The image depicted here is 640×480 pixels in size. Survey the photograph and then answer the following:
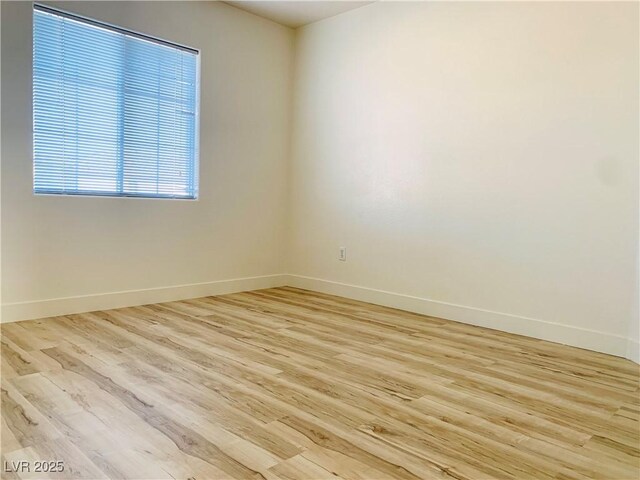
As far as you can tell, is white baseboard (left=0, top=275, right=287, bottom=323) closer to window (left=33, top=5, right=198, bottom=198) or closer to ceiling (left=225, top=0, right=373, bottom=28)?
window (left=33, top=5, right=198, bottom=198)


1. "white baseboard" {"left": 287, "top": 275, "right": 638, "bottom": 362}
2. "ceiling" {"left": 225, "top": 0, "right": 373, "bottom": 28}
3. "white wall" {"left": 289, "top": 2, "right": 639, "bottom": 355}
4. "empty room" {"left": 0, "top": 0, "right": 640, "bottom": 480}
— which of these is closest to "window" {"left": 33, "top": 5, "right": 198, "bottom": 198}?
"empty room" {"left": 0, "top": 0, "right": 640, "bottom": 480}

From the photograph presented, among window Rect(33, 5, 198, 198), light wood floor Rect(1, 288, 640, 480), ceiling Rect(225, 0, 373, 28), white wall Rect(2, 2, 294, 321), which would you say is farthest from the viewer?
ceiling Rect(225, 0, 373, 28)

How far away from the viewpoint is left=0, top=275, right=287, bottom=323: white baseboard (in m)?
3.08

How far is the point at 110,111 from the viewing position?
135 inches

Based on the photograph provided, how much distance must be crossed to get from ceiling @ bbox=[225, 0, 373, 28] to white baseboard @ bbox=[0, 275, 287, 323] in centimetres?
247

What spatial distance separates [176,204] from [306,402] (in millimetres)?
2456

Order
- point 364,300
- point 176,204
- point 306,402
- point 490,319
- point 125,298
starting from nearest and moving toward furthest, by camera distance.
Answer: point 306,402
point 490,319
point 125,298
point 176,204
point 364,300

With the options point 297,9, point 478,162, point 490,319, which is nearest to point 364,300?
point 490,319

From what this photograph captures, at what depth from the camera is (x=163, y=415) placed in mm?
1774

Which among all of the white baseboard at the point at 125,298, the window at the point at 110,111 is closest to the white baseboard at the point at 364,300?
the white baseboard at the point at 125,298

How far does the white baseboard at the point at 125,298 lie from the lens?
10.1 feet

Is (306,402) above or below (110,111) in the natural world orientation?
below

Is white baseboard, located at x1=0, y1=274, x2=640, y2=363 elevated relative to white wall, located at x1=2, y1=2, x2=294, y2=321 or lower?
lower

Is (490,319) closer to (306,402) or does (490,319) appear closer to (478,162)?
(478,162)
